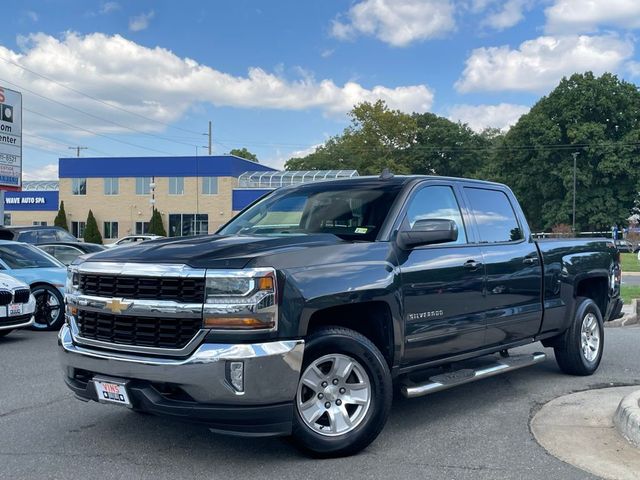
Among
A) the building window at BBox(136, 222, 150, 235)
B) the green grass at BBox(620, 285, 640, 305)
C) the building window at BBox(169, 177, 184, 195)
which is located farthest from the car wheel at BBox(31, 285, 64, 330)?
the building window at BBox(136, 222, 150, 235)

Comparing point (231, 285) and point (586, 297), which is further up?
point (231, 285)

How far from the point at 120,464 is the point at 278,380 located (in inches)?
50.2

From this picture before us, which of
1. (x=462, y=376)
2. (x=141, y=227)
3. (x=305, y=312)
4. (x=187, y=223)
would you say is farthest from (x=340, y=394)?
(x=141, y=227)

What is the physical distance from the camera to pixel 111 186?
6119 cm

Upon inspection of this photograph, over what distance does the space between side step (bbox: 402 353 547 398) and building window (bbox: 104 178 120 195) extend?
58.4 m

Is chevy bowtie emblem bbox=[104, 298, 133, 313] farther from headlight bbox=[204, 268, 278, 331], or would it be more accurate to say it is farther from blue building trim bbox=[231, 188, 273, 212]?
blue building trim bbox=[231, 188, 273, 212]

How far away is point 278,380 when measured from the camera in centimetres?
411

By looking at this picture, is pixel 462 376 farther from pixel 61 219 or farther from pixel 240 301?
pixel 61 219

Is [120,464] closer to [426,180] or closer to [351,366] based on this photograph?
[351,366]

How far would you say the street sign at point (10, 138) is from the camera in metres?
21.3

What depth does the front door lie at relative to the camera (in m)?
5.04

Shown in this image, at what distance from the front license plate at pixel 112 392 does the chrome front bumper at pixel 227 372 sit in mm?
108

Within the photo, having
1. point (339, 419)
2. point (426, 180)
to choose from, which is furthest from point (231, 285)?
point (426, 180)

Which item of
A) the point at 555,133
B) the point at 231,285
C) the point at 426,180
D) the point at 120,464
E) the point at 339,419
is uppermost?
the point at 555,133
